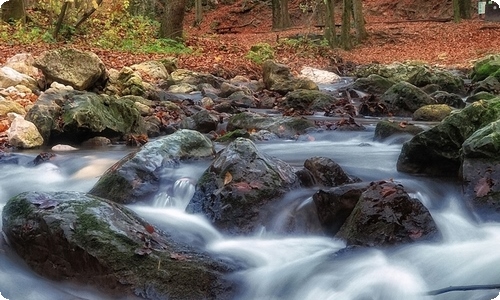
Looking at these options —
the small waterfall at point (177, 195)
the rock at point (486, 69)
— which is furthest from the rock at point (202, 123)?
the rock at point (486, 69)

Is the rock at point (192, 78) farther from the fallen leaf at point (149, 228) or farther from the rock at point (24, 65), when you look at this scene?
the fallen leaf at point (149, 228)

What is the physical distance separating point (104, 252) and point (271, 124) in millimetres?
4988

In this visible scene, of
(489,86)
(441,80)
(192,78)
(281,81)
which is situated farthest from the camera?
(192,78)

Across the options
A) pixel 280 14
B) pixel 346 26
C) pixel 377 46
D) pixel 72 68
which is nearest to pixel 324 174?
pixel 72 68

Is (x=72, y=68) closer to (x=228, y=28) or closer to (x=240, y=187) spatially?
(x=240, y=187)

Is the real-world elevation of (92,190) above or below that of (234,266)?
above

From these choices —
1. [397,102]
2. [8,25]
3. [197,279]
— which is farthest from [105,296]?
[8,25]

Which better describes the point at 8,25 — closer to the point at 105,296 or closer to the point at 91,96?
the point at 91,96

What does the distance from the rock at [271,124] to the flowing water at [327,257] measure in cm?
243

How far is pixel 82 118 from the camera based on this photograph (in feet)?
26.1

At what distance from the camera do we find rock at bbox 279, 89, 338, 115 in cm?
1077

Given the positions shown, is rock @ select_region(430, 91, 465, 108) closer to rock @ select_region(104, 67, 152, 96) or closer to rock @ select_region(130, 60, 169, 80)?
rock @ select_region(104, 67, 152, 96)

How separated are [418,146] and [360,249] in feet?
6.66

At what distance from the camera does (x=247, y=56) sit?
17.9 metres
